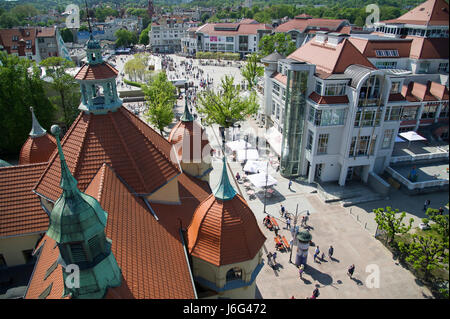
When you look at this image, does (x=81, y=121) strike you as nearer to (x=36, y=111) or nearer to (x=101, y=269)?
(x=101, y=269)

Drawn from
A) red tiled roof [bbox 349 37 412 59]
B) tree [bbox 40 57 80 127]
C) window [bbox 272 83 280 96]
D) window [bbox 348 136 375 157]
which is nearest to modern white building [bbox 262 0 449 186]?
window [bbox 348 136 375 157]

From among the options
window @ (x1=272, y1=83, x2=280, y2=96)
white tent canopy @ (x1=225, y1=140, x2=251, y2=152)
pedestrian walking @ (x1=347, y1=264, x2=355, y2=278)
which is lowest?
pedestrian walking @ (x1=347, y1=264, x2=355, y2=278)

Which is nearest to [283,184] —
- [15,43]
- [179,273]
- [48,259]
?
[179,273]

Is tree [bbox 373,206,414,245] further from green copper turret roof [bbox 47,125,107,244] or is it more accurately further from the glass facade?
green copper turret roof [bbox 47,125,107,244]

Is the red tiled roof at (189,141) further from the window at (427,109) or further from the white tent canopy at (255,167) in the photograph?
the window at (427,109)

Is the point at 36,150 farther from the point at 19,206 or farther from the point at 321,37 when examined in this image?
the point at 321,37

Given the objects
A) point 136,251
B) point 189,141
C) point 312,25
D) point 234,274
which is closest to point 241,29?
point 312,25
